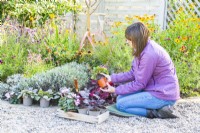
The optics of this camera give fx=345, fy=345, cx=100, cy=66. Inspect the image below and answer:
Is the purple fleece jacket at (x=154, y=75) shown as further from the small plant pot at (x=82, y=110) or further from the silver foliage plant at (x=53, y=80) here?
the silver foliage plant at (x=53, y=80)

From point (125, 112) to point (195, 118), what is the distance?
0.80 meters

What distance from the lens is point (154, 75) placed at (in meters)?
3.76

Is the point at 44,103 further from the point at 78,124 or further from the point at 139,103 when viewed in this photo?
the point at 139,103

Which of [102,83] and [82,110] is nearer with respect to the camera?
[82,110]

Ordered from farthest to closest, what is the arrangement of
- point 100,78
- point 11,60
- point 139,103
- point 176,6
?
1. point 176,6
2. point 11,60
3. point 100,78
4. point 139,103

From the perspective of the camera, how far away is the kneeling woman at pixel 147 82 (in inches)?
143

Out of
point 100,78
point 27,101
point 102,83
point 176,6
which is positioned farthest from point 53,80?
point 176,6

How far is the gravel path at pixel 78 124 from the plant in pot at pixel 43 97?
4.7 inches

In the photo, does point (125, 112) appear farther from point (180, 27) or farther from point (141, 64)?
point (180, 27)

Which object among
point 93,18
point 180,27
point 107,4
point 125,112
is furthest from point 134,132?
point 107,4

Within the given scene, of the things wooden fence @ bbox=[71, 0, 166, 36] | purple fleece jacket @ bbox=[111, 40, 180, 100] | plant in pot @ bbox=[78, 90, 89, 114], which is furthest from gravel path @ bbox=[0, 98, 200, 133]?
wooden fence @ bbox=[71, 0, 166, 36]

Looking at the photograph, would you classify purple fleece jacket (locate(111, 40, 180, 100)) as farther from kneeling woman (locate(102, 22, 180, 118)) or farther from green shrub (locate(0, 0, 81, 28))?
green shrub (locate(0, 0, 81, 28))

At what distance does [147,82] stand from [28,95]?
1484mm

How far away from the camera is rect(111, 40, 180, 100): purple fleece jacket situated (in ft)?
11.9
